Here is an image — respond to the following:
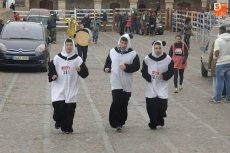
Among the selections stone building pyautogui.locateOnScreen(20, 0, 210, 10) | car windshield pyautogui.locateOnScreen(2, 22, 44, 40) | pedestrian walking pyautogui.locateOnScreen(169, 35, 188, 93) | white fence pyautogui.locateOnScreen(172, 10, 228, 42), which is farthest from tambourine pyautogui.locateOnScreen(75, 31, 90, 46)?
stone building pyautogui.locateOnScreen(20, 0, 210, 10)

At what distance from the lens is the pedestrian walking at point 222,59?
15141mm

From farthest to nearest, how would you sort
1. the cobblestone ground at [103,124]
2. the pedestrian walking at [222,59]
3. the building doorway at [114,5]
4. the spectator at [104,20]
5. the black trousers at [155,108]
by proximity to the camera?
the building doorway at [114,5] < the spectator at [104,20] < the pedestrian walking at [222,59] < the black trousers at [155,108] < the cobblestone ground at [103,124]

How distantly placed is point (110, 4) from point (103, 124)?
5051cm

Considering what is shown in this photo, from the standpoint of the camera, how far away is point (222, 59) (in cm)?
1520

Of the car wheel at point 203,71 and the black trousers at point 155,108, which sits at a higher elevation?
the black trousers at point 155,108

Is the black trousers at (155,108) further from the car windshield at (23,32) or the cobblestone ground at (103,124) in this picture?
the car windshield at (23,32)

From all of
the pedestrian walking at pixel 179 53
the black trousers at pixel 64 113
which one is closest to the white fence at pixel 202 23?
the pedestrian walking at pixel 179 53

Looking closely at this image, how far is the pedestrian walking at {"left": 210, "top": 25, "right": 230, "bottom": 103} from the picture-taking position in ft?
49.7

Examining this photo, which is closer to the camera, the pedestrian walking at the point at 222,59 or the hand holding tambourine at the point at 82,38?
the pedestrian walking at the point at 222,59

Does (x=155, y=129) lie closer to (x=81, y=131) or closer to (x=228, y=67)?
(x=81, y=131)

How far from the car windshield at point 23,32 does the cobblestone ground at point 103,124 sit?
3.11 m

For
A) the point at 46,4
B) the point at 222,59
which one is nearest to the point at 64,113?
the point at 222,59

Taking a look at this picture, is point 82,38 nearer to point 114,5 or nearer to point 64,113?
point 64,113

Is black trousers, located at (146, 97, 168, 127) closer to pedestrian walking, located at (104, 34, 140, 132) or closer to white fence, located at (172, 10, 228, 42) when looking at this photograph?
pedestrian walking, located at (104, 34, 140, 132)
